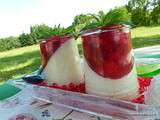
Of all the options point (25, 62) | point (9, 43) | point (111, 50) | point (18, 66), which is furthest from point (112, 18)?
point (9, 43)

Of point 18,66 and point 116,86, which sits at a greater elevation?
point 116,86

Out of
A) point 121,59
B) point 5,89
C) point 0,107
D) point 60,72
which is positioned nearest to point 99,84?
point 121,59

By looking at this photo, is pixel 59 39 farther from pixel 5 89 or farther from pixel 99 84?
pixel 5 89

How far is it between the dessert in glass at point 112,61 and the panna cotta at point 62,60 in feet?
0.48

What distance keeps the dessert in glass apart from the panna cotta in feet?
0.48

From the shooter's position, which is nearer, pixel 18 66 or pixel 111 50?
pixel 111 50

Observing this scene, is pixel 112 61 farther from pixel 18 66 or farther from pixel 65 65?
pixel 18 66

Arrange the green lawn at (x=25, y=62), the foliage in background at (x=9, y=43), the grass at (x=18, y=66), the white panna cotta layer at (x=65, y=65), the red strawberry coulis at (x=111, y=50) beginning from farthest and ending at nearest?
the foliage in background at (x=9, y=43)
the green lawn at (x=25, y=62)
the grass at (x=18, y=66)
the white panna cotta layer at (x=65, y=65)
the red strawberry coulis at (x=111, y=50)

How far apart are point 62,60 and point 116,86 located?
0.70 ft

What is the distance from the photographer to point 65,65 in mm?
854

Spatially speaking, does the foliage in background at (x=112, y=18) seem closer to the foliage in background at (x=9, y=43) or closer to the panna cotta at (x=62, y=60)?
the panna cotta at (x=62, y=60)

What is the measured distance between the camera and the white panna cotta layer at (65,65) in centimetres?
85

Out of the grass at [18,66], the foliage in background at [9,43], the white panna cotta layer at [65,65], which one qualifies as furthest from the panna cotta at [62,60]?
the foliage in background at [9,43]

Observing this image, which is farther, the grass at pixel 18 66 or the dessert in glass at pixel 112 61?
the grass at pixel 18 66
